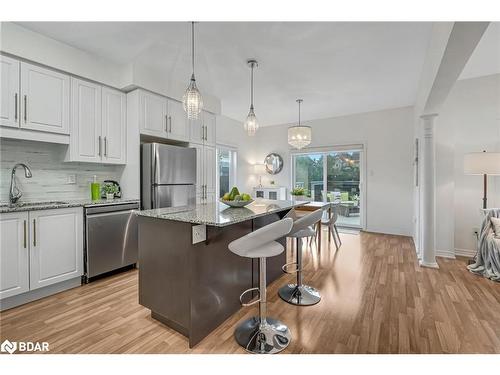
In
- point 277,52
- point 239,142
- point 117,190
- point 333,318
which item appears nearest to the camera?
point 333,318

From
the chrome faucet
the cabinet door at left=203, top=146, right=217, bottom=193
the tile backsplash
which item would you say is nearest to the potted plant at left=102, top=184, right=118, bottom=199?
the tile backsplash

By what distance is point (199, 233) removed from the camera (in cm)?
172

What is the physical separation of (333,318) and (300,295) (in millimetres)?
404

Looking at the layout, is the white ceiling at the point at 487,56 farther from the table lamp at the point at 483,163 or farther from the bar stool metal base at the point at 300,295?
the bar stool metal base at the point at 300,295

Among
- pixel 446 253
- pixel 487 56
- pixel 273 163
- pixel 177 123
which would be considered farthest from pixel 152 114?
pixel 446 253

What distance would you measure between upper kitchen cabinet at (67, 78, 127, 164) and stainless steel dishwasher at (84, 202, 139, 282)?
0.67m

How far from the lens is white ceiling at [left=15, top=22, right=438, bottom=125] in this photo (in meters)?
2.38

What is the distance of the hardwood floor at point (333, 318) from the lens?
5.51ft

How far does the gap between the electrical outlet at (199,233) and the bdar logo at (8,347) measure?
1.45 m

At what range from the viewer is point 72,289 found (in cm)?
258

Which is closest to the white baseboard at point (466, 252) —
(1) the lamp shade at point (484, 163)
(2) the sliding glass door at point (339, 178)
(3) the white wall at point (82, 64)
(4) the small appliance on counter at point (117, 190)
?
(1) the lamp shade at point (484, 163)

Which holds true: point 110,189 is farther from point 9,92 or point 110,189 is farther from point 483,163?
point 483,163

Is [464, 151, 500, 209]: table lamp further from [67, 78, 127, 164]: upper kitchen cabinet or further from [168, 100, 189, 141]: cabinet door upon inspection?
[67, 78, 127, 164]: upper kitchen cabinet
